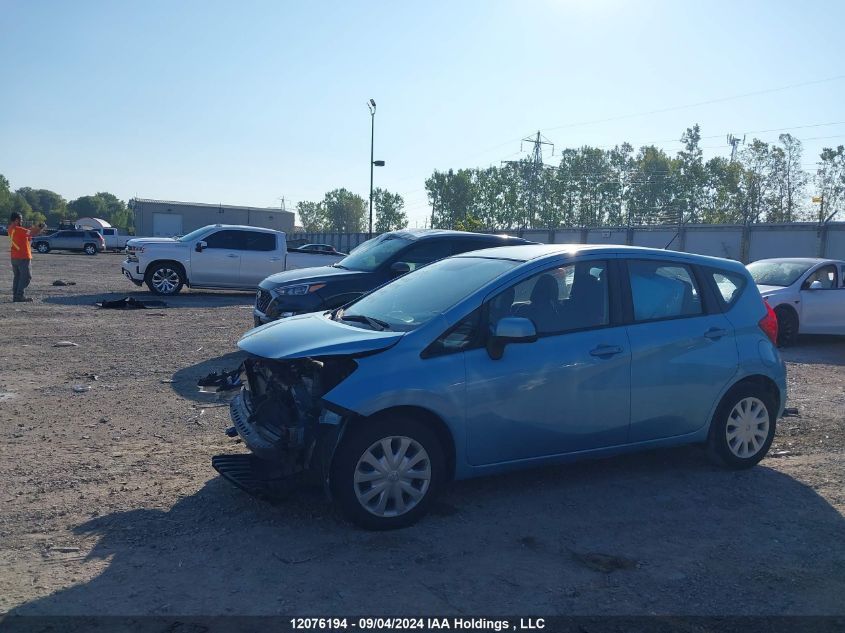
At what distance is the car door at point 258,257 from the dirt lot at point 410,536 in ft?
40.5

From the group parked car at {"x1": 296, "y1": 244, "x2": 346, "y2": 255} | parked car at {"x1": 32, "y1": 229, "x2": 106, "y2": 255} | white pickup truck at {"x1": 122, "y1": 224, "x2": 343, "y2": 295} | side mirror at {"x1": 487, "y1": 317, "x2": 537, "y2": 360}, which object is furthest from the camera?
parked car at {"x1": 32, "y1": 229, "x2": 106, "y2": 255}

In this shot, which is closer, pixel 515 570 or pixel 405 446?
pixel 515 570

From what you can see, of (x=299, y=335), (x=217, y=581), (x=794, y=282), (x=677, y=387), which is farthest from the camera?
(x=794, y=282)

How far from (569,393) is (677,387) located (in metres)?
1.01

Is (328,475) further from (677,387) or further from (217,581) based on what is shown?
(677,387)

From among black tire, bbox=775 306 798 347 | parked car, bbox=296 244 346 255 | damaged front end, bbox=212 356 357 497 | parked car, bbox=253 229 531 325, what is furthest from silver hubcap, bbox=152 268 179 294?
damaged front end, bbox=212 356 357 497

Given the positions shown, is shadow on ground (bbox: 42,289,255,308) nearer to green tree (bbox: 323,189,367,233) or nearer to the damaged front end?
the damaged front end

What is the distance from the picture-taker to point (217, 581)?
13.2 feet

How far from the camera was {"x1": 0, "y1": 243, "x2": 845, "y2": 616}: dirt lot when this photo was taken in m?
3.89

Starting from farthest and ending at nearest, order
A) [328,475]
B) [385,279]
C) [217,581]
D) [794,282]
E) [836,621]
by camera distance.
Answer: [794,282]
[385,279]
[328,475]
[217,581]
[836,621]

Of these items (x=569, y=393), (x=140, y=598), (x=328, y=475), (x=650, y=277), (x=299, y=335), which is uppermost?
(x=650, y=277)

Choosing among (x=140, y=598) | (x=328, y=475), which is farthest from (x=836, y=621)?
(x=140, y=598)

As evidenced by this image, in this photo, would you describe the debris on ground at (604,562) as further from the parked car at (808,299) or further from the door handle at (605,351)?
the parked car at (808,299)

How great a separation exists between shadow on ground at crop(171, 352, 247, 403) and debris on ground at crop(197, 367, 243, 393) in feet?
0.24
